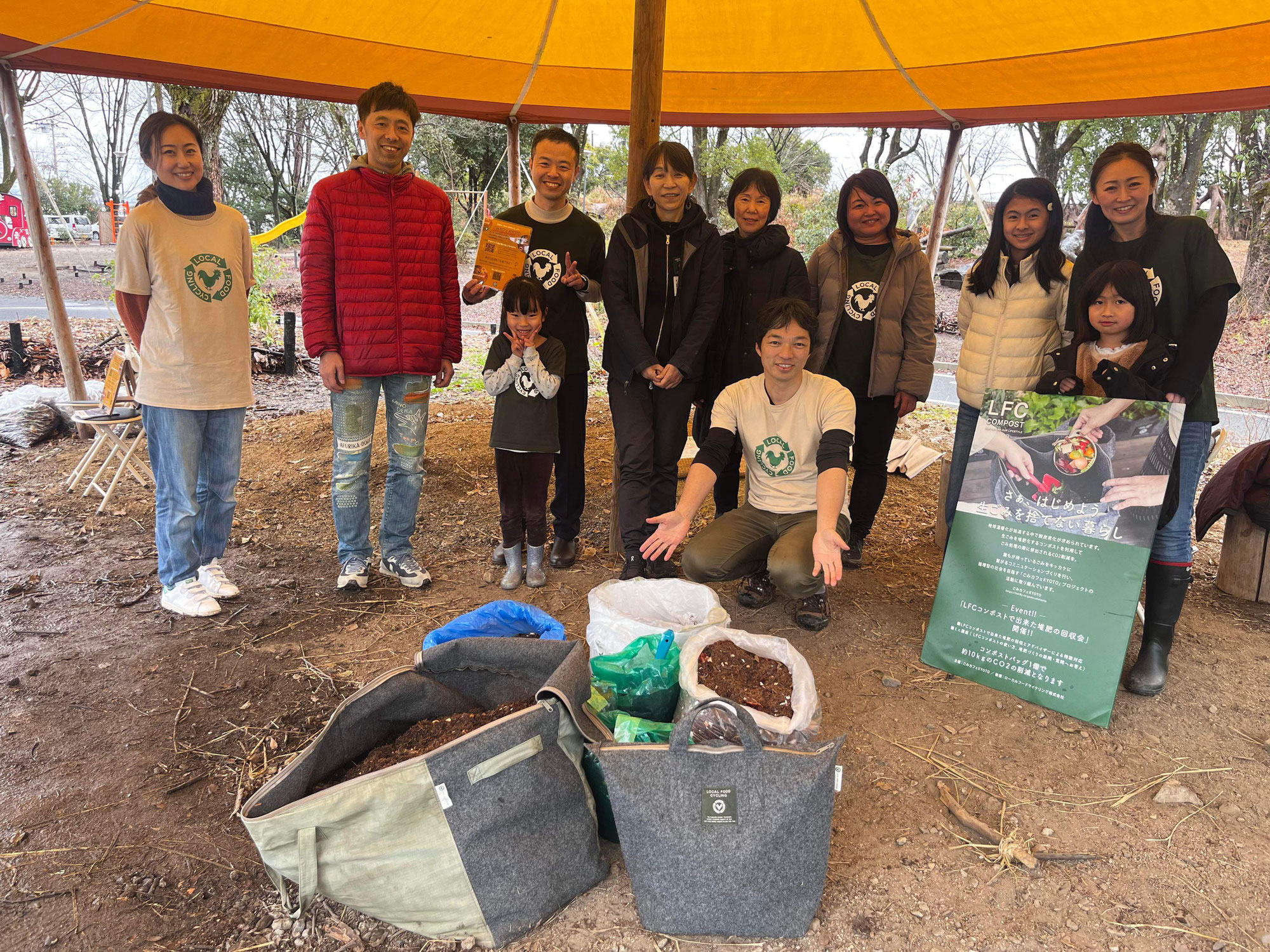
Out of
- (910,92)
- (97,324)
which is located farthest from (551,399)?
(97,324)

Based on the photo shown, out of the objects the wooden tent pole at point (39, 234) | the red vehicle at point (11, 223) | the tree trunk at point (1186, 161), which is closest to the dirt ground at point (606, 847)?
the wooden tent pole at point (39, 234)

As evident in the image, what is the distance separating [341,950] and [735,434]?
7.06 ft

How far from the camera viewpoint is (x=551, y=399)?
3.30m

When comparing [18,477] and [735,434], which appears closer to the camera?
[735,434]

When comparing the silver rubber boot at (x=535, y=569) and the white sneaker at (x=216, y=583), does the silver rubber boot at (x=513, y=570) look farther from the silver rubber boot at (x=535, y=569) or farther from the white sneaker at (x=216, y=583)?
the white sneaker at (x=216, y=583)

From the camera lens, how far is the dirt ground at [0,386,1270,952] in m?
1.73

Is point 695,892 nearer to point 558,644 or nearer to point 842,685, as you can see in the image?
point 558,644

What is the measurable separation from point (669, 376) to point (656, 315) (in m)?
0.29

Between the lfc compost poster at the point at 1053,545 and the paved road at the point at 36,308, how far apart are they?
10.2 metres

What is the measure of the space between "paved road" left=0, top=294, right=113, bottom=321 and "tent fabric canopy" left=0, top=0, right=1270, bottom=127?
6.38 meters

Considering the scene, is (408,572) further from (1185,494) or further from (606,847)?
(1185,494)

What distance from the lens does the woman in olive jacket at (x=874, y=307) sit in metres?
3.32

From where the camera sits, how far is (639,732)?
5.72 ft

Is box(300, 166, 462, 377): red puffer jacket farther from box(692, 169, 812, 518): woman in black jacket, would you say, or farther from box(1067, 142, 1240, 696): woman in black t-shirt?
box(1067, 142, 1240, 696): woman in black t-shirt
